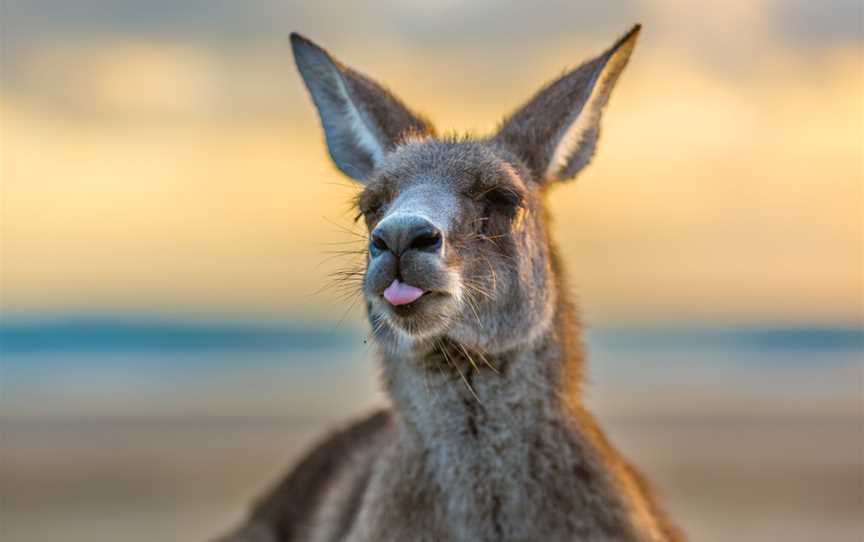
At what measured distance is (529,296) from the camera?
6.95 metres

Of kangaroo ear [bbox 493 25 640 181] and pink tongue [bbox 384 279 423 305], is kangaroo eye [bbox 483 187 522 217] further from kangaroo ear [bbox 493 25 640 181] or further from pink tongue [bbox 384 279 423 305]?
pink tongue [bbox 384 279 423 305]

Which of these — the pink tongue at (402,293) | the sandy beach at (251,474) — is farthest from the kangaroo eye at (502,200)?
the sandy beach at (251,474)

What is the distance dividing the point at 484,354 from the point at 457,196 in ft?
2.51

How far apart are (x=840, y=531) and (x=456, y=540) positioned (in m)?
10.5

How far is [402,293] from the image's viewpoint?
6.45 m

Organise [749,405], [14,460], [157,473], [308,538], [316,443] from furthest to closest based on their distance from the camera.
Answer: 1. [749,405]
2. [14,460]
3. [157,473]
4. [316,443]
5. [308,538]

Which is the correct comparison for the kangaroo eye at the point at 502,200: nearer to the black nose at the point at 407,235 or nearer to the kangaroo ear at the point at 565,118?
the kangaroo ear at the point at 565,118

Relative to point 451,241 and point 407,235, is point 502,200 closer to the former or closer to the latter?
point 451,241

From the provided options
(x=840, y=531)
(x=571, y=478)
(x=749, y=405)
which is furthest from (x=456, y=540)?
(x=749, y=405)

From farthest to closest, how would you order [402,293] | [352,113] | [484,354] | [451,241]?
1. [352,113]
2. [484,354]
3. [451,241]
4. [402,293]

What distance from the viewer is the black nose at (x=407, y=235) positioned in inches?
250

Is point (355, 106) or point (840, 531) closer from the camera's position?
point (355, 106)

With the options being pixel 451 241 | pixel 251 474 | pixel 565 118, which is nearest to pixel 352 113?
pixel 565 118

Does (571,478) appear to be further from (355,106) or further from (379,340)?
(355,106)
